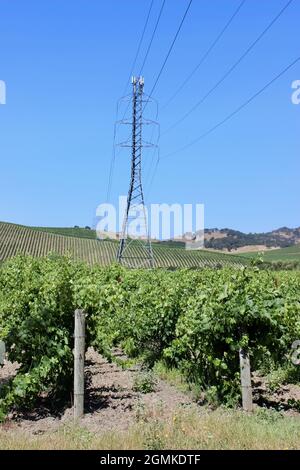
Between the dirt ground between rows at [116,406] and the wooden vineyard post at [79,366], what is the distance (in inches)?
6.0

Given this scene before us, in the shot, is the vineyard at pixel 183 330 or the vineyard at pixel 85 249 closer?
the vineyard at pixel 183 330

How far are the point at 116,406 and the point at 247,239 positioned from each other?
12359cm

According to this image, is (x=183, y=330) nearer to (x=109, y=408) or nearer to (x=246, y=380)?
(x=246, y=380)

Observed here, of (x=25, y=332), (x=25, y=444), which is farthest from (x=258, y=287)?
(x=25, y=444)

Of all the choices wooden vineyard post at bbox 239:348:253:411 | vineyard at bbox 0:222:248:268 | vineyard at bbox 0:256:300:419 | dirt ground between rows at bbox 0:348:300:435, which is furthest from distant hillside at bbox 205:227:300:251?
wooden vineyard post at bbox 239:348:253:411

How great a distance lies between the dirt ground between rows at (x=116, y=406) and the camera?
602cm

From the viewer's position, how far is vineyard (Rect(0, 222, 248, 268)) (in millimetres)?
61688

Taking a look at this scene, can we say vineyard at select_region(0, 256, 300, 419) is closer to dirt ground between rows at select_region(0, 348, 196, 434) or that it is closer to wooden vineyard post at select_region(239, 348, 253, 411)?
wooden vineyard post at select_region(239, 348, 253, 411)

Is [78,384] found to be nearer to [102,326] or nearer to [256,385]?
[102,326]

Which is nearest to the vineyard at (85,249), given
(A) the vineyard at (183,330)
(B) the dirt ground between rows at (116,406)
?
(B) the dirt ground between rows at (116,406)

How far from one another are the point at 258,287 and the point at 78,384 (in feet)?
→ 8.58

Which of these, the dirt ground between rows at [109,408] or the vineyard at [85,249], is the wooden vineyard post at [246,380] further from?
the vineyard at [85,249]

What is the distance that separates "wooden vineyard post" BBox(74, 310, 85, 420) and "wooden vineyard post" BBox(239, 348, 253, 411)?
1.96m

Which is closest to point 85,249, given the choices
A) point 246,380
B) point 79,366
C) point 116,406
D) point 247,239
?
point 116,406
